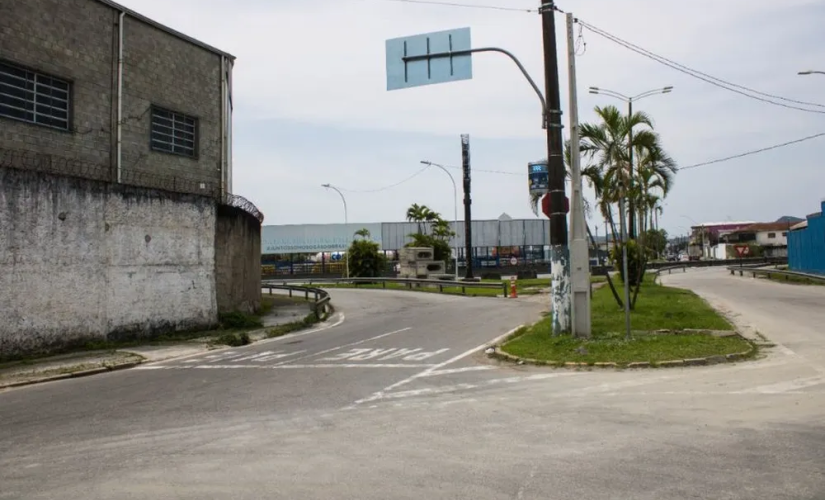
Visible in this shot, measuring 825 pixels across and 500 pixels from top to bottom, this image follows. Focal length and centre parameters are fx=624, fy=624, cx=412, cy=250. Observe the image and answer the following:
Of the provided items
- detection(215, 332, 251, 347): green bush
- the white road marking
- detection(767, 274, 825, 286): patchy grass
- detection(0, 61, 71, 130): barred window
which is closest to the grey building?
detection(0, 61, 71, 130): barred window

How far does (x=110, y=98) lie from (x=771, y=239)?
108 m

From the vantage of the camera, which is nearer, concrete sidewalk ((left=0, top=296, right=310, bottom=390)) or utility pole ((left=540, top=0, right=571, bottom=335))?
concrete sidewalk ((left=0, top=296, right=310, bottom=390))

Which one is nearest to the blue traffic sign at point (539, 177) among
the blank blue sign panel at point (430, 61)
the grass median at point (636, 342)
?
the blank blue sign panel at point (430, 61)

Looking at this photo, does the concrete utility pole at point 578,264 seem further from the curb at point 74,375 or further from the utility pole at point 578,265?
the curb at point 74,375

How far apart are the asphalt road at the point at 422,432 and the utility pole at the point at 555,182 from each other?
109 inches

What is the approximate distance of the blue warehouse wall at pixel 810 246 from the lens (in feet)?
125

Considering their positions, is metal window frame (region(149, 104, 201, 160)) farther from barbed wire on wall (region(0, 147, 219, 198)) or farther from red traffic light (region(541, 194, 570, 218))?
red traffic light (region(541, 194, 570, 218))

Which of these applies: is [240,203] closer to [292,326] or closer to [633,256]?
[292,326]

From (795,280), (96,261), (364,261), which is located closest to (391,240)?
(364,261)

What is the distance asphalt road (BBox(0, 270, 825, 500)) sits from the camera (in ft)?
17.2

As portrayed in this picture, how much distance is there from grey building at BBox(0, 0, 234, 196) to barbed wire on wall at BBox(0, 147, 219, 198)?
3 centimetres

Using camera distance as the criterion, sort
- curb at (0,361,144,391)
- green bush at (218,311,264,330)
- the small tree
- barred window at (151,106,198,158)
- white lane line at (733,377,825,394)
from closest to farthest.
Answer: white lane line at (733,377,825,394) → curb at (0,361,144,391) → green bush at (218,311,264,330) → barred window at (151,106,198,158) → the small tree

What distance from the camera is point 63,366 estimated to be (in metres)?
13.6

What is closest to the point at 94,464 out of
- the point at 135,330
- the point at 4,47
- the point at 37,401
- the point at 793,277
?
the point at 37,401
